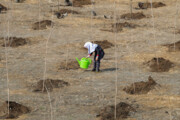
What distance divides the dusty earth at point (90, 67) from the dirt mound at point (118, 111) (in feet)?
0.09

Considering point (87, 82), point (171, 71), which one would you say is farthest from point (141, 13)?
point (87, 82)

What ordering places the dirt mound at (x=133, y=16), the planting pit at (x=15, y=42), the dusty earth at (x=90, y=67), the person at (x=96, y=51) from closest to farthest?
the dusty earth at (x=90, y=67) < the person at (x=96, y=51) < the planting pit at (x=15, y=42) < the dirt mound at (x=133, y=16)

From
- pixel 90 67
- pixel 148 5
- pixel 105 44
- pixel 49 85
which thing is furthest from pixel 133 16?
pixel 49 85

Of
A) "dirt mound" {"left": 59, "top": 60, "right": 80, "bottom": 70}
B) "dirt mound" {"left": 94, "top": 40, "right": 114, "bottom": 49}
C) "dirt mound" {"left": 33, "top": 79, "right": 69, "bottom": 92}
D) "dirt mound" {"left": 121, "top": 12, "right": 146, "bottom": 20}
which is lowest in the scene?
"dirt mound" {"left": 33, "top": 79, "right": 69, "bottom": 92}

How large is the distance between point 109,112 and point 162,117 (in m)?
1.33

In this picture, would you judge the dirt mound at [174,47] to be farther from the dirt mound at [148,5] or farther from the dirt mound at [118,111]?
the dirt mound at [148,5]

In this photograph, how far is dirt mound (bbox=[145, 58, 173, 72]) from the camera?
51.4 ft

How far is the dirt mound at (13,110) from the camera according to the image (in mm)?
11016

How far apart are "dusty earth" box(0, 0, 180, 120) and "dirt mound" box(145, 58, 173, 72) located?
8 cm

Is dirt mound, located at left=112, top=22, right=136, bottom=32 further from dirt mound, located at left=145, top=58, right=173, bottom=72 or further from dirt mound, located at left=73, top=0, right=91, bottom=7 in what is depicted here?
dirt mound, located at left=73, top=0, right=91, bottom=7

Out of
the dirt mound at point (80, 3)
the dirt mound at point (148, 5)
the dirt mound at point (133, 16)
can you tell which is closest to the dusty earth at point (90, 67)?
the dirt mound at point (133, 16)

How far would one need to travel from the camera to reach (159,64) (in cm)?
1602

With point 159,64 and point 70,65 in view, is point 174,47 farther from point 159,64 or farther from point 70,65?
point 70,65

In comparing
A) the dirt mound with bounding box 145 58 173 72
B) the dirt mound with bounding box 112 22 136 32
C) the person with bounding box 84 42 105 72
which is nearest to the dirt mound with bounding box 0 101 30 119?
the person with bounding box 84 42 105 72
